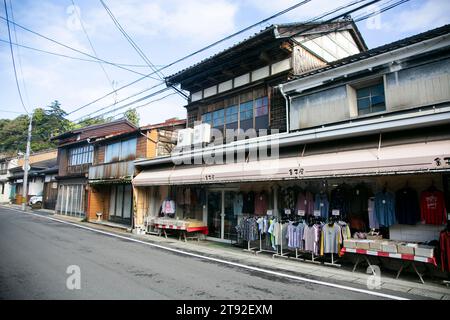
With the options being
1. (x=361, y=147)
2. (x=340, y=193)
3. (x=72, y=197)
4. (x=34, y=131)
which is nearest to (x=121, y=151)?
(x=72, y=197)

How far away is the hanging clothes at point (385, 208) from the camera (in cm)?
802

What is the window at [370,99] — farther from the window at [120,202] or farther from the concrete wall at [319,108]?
the window at [120,202]

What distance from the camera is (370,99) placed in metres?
9.70

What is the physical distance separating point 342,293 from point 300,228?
10.9 ft

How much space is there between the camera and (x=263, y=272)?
7.88m

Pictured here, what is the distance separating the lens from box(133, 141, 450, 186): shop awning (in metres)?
6.68

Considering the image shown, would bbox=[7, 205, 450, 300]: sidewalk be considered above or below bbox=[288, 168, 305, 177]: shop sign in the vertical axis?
below

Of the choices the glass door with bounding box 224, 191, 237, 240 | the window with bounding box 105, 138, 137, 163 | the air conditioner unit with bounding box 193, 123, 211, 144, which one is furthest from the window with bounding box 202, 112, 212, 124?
the window with bounding box 105, 138, 137, 163

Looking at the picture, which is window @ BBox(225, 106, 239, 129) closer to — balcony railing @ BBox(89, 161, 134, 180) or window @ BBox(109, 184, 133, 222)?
balcony railing @ BBox(89, 161, 134, 180)

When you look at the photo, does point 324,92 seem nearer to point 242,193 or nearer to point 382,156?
point 382,156

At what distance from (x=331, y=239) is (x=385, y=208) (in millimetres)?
1800

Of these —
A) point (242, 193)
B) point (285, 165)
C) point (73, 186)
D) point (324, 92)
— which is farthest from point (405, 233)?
point (73, 186)

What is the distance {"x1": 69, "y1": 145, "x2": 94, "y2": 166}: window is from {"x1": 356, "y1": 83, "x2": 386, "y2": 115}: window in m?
22.2

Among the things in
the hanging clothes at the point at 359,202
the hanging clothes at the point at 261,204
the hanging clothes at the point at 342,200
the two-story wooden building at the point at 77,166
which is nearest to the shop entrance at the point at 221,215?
the hanging clothes at the point at 261,204
